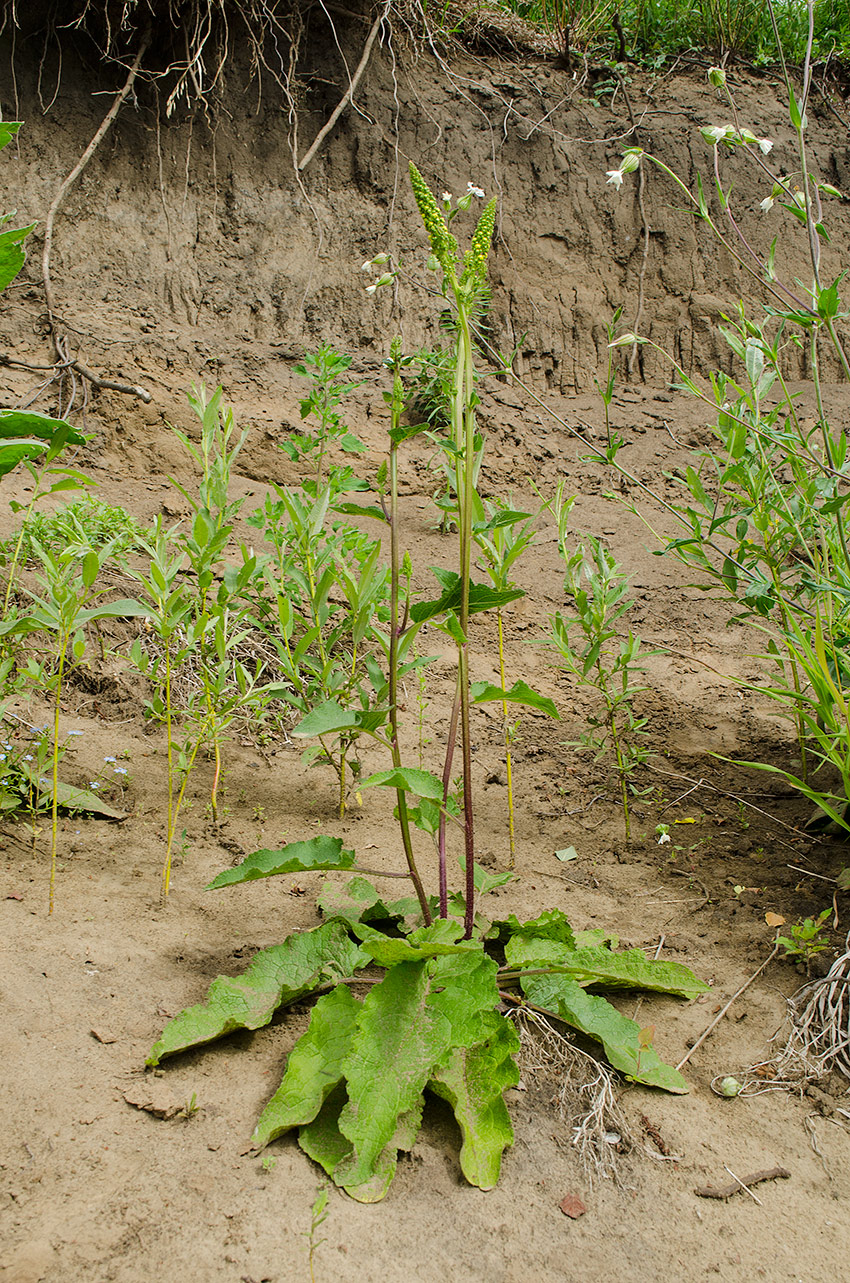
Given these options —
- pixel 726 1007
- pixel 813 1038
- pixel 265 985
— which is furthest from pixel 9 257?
pixel 813 1038

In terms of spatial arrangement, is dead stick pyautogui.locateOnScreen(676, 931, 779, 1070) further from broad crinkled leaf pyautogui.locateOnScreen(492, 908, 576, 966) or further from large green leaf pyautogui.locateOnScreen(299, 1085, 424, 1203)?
large green leaf pyautogui.locateOnScreen(299, 1085, 424, 1203)

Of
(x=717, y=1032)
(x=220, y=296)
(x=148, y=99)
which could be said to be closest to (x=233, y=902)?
(x=717, y=1032)

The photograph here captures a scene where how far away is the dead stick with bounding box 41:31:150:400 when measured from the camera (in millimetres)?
4777

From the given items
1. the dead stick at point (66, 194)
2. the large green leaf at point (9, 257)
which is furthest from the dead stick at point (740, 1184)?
the dead stick at point (66, 194)

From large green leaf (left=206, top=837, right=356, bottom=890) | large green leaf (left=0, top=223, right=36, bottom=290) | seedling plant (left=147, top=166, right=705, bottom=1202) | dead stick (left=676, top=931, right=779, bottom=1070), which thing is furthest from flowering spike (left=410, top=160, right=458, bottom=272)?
dead stick (left=676, top=931, right=779, bottom=1070)

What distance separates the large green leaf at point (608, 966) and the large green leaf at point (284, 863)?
1.49 ft

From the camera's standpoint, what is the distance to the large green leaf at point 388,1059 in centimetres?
140

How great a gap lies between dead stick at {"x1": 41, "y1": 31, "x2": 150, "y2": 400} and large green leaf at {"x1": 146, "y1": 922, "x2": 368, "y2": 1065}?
3.84 meters

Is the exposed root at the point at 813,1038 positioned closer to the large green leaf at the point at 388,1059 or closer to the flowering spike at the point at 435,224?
the large green leaf at the point at 388,1059

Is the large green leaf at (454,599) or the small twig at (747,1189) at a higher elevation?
the large green leaf at (454,599)

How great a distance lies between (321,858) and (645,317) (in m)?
5.79

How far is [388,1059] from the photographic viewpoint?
1503 millimetres

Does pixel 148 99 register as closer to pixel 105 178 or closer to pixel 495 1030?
pixel 105 178

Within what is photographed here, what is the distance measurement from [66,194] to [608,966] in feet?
19.3
